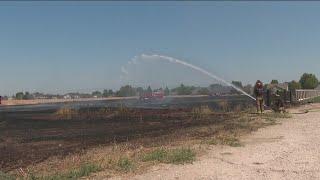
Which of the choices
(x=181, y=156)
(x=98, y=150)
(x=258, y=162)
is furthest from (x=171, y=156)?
(x=98, y=150)

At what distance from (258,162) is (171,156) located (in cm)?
225

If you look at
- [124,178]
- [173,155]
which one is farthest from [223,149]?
[124,178]

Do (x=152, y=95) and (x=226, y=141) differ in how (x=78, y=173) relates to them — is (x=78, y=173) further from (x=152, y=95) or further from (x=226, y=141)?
(x=152, y=95)

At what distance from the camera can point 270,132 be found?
67.8 feet

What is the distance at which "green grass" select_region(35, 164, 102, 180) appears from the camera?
1164 centimetres

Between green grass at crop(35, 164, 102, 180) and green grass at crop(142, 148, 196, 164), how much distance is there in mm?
1635

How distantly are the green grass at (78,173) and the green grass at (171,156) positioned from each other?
164 centimetres

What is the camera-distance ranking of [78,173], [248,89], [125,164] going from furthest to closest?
[248,89] → [125,164] → [78,173]

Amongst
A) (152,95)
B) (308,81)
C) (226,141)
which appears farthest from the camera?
(308,81)

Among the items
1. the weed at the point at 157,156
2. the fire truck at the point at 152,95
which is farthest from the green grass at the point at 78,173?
the fire truck at the point at 152,95

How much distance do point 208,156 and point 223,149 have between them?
1.47 m

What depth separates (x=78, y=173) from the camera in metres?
12.0

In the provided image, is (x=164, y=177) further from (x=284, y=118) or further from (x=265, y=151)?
(x=284, y=118)

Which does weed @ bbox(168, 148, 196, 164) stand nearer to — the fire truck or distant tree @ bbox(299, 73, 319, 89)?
the fire truck
